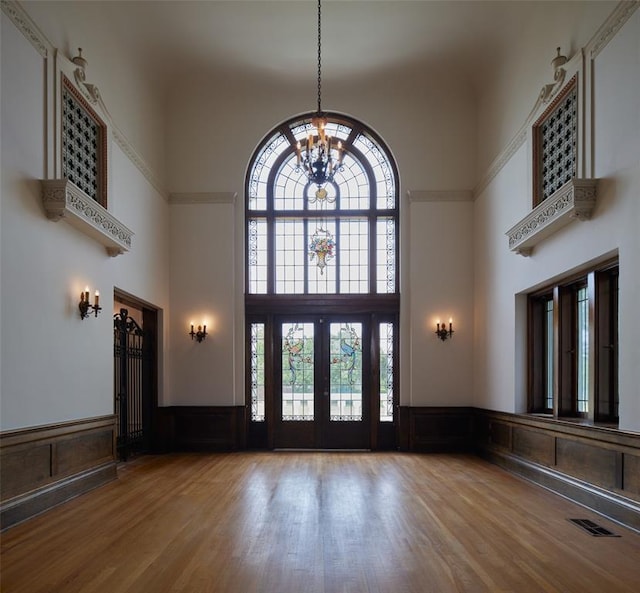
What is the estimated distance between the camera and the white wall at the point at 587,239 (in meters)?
4.82

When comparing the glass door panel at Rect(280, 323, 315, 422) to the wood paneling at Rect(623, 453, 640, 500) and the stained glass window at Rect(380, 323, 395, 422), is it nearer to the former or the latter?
the stained glass window at Rect(380, 323, 395, 422)

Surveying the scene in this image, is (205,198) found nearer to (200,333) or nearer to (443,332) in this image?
(200,333)

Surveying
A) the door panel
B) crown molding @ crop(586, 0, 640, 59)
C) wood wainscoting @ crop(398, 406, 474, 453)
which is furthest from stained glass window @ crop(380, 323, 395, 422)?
crown molding @ crop(586, 0, 640, 59)

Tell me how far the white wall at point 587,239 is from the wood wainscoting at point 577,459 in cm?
25

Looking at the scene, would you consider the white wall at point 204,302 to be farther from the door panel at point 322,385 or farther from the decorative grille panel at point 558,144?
the decorative grille panel at point 558,144

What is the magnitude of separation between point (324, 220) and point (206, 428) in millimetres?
3976

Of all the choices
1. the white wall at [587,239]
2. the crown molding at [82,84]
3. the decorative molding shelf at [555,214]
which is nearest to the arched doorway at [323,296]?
the white wall at [587,239]

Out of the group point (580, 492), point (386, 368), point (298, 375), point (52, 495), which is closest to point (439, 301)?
point (386, 368)

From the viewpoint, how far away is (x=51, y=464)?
5492 millimetres

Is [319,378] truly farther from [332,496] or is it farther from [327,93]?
[327,93]

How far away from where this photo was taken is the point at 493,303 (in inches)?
337

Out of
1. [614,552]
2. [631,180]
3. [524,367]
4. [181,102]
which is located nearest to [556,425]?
[524,367]

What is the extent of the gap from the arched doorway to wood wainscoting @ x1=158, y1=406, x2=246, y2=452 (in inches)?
10.6

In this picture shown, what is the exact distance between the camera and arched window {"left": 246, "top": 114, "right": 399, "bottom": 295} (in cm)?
985
